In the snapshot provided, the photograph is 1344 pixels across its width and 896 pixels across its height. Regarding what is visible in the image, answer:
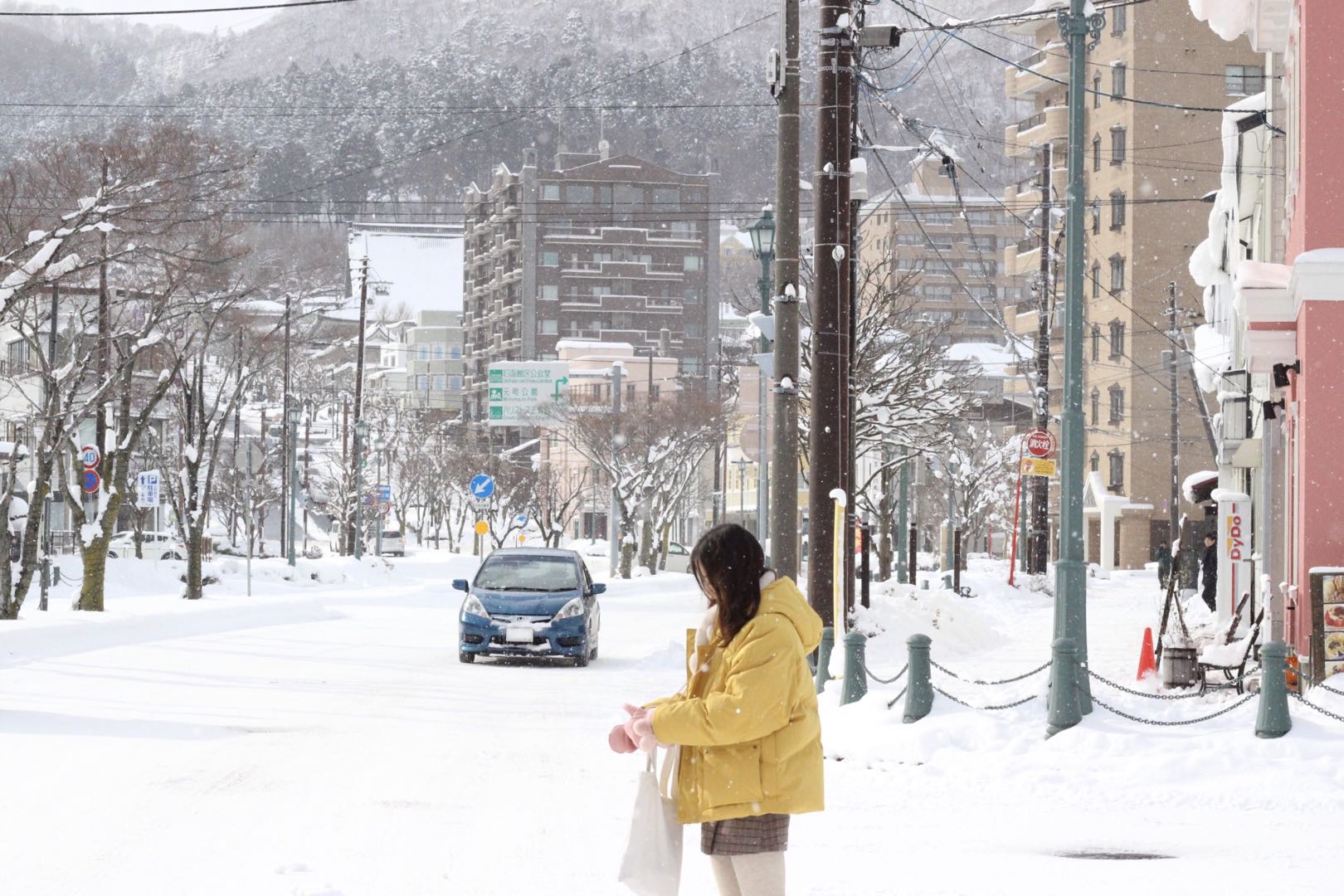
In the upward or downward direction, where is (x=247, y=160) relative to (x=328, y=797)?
upward

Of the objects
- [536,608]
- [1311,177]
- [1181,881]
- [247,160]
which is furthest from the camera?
[247,160]

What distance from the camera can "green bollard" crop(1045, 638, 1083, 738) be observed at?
13.1 meters

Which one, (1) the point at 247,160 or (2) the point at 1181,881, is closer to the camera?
(2) the point at 1181,881

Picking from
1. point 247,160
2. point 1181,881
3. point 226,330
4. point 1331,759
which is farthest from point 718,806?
point 226,330

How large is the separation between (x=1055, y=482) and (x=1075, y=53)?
73450 millimetres

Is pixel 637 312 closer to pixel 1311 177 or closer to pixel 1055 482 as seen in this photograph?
pixel 1055 482

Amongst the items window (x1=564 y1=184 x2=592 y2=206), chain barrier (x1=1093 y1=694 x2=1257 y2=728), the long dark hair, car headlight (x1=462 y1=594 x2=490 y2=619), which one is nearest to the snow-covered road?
chain barrier (x1=1093 y1=694 x2=1257 y2=728)

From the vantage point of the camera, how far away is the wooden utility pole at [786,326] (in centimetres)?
1808

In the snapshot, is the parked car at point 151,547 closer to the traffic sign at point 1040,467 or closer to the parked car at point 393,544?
the parked car at point 393,544

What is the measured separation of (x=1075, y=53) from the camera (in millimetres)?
14773

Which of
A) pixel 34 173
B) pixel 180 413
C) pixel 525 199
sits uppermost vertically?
pixel 525 199

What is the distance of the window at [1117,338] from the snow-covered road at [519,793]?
61.5 m

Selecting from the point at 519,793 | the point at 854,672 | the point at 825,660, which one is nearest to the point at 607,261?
the point at 825,660

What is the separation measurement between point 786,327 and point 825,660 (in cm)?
347
